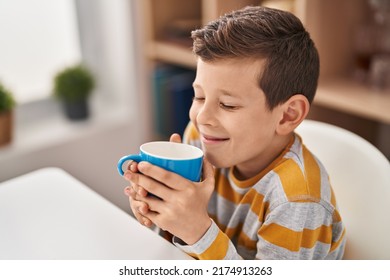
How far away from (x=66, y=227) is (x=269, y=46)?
15.1 inches

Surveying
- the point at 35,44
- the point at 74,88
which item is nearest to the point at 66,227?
the point at 74,88

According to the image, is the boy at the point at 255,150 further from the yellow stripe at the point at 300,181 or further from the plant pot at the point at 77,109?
the plant pot at the point at 77,109

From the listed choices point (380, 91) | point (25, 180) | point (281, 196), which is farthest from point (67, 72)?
point (281, 196)

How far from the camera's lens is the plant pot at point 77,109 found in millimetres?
1614

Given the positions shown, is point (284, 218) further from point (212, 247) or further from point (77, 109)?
point (77, 109)

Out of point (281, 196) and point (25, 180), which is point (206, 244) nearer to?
point (281, 196)

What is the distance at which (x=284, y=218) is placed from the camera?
0.71 metres

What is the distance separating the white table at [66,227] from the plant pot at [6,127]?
0.60 meters

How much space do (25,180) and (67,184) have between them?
0.08 meters

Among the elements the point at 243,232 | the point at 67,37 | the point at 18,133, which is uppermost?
the point at 67,37

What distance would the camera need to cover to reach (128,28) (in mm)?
1618

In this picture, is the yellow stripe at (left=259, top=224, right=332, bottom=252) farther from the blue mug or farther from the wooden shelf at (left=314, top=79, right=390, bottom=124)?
the wooden shelf at (left=314, top=79, right=390, bottom=124)

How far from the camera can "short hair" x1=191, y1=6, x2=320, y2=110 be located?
27.2 inches

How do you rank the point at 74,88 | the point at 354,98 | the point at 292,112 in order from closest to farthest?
the point at 292,112, the point at 354,98, the point at 74,88
